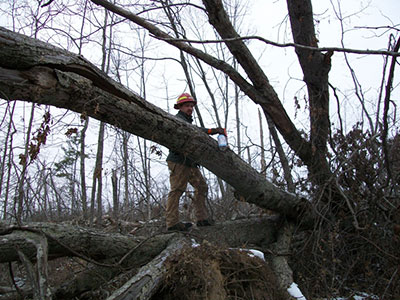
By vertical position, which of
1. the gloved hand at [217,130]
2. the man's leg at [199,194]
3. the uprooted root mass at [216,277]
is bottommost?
the uprooted root mass at [216,277]

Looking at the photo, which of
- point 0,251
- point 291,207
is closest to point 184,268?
point 0,251

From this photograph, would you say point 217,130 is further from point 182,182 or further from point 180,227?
point 180,227

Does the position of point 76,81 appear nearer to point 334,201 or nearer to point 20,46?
point 20,46

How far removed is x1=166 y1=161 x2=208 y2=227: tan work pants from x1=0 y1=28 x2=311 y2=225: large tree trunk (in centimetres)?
76

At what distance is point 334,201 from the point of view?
4.39 m

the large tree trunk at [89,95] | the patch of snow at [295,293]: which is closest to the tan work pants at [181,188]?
the large tree trunk at [89,95]

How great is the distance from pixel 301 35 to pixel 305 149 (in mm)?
1577

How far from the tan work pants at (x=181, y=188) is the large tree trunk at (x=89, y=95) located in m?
0.76

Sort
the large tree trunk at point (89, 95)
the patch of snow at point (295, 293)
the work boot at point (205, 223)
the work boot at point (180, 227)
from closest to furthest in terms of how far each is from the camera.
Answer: the large tree trunk at point (89, 95), the patch of snow at point (295, 293), the work boot at point (180, 227), the work boot at point (205, 223)

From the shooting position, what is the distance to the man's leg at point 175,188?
3.90 metres

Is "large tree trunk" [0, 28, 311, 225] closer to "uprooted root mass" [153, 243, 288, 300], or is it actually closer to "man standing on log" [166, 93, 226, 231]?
"man standing on log" [166, 93, 226, 231]

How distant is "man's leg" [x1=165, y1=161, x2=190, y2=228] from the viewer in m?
3.90

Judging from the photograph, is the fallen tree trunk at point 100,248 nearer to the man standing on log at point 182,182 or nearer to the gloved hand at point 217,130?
the man standing on log at point 182,182

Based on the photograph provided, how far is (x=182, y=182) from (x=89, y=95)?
2029 mm
